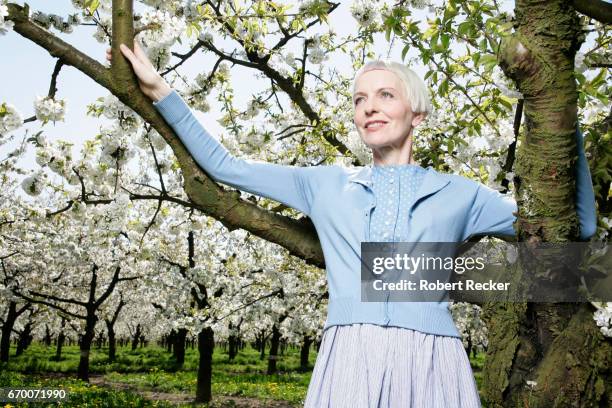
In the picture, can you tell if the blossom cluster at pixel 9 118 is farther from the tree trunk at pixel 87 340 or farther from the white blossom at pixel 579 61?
the tree trunk at pixel 87 340

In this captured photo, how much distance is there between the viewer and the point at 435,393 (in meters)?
1.52

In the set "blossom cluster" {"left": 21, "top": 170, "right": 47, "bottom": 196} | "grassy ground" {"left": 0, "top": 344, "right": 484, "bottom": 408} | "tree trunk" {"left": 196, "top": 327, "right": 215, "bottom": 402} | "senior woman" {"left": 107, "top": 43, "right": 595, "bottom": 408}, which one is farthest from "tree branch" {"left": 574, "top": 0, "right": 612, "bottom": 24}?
"tree trunk" {"left": 196, "top": 327, "right": 215, "bottom": 402}

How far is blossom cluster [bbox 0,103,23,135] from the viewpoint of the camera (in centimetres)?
332

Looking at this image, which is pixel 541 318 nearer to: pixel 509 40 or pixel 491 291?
pixel 491 291

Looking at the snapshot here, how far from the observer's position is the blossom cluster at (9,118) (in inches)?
131

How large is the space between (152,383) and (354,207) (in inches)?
644

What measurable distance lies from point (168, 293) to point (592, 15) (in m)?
15.2

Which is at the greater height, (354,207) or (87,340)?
(354,207)

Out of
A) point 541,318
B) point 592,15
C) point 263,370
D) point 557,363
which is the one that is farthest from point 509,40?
point 263,370

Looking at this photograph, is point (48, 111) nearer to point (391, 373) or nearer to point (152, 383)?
point (391, 373)

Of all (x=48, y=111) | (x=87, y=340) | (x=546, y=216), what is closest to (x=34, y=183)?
(x=48, y=111)

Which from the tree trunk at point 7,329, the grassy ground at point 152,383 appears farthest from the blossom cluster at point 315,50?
the tree trunk at point 7,329

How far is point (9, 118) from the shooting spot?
3352mm

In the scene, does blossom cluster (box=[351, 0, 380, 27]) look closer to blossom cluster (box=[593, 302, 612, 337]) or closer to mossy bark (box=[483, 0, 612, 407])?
mossy bark (box=[483, 0, 612, 407])
